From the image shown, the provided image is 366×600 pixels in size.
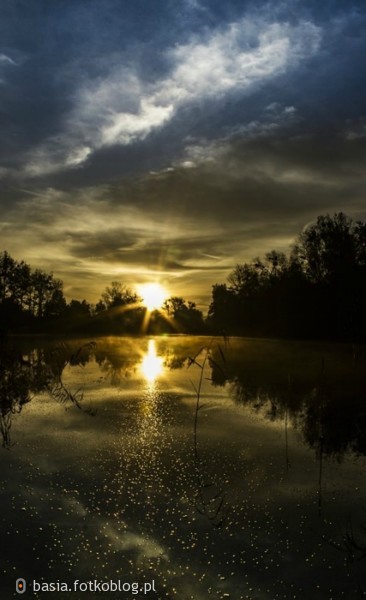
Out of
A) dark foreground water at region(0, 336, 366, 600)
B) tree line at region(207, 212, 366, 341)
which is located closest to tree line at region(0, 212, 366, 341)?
tree line at region(207, 212, 366, 341)

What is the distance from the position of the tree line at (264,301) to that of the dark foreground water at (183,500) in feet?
77.8

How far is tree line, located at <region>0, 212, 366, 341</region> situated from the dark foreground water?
23713mm

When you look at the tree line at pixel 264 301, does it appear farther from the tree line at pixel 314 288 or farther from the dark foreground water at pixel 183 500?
the dark foreground water at pixel 183 500

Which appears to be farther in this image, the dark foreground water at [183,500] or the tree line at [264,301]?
the tree line at [264,301]

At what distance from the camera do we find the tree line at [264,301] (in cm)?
4919

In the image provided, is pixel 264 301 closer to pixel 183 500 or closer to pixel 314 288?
pixel 314 288

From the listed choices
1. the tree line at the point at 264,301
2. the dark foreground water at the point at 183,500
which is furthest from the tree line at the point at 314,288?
the dark foreground water at the point at 183,500

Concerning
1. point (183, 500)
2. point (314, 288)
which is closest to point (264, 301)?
point (314, 288)

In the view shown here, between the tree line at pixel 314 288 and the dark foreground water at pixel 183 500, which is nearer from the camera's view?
the dark foreground water at pixel 183 500

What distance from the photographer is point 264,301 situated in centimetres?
6556

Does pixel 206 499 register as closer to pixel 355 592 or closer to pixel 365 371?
pixel 355 592

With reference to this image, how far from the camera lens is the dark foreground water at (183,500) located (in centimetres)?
404

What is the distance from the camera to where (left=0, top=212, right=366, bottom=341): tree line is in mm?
49188

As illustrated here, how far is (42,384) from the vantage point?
14.6m
